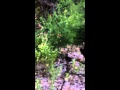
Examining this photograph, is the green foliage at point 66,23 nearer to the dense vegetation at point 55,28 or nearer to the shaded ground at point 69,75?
the dense vegetation at point 55,28

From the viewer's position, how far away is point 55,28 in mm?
1774

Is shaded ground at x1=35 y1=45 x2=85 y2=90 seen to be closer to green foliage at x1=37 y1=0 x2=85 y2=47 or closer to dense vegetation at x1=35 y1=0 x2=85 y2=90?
dense vegetation at x1=35 y1=0 x2=85 y2=90

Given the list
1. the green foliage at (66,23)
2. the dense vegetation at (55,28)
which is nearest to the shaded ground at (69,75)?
the dense vegetation at (55,28)

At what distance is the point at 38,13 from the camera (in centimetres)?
173

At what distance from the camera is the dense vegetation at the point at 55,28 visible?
5.66 feet

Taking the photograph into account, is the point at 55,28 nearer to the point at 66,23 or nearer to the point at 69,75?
the point at 66,23

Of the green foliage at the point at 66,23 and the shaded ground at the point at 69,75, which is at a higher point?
the green foliage at the point at 66,23

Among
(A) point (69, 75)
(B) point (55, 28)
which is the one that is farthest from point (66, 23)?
(A) point (69, 75)
